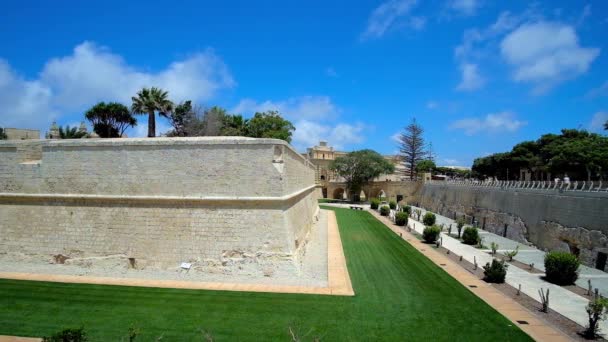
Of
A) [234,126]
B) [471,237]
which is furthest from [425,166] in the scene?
[471,237]

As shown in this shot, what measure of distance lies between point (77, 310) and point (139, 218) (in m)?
3.77

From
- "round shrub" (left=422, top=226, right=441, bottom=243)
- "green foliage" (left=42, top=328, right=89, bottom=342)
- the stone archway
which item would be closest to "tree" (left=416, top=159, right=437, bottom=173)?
the stone archway

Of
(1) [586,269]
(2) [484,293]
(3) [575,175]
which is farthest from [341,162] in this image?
(2) [484,293]

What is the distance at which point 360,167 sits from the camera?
1955 inches

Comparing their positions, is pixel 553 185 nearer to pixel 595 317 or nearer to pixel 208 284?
pixel 595 317

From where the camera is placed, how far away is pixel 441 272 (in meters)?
13.2

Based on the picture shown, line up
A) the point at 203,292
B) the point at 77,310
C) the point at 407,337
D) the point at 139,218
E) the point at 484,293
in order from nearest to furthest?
the point at 407,337
the point at 77,310
the point at 203,292
the point at 484,293
the point at 139,218

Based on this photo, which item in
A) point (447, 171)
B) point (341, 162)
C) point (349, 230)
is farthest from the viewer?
point (447, 171)

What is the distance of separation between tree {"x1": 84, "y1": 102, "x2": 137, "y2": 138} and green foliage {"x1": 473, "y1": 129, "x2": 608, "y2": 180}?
42.0 meters

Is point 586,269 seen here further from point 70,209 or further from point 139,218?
point 70,209

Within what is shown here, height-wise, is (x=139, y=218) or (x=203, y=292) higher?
(x=139, y=218)

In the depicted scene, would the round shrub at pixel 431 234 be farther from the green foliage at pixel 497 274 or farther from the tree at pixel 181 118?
the tree at pixel 181 118

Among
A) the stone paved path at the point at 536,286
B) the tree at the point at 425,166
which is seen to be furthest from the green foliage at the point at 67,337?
the tree at the point at 425,166

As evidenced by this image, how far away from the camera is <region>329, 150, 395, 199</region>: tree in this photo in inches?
1944
